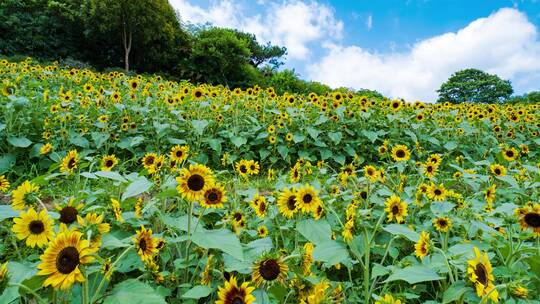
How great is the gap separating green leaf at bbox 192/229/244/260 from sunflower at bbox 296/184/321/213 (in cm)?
42

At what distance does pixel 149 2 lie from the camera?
2178 cm

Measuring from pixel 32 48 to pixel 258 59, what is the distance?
16932 millimetres

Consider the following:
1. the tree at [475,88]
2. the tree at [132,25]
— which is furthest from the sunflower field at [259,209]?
the tree at [475,88]

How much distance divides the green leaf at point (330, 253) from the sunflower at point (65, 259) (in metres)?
0.84

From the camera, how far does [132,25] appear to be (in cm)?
2230

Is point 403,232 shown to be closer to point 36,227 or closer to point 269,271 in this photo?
point 269,271

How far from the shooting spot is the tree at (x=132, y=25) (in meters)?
21.3

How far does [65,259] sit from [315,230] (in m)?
0.98

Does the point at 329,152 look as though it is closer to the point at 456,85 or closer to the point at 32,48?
the point at 32,48

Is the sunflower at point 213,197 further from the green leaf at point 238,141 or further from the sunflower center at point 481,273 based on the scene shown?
the green leaf at point 238,141

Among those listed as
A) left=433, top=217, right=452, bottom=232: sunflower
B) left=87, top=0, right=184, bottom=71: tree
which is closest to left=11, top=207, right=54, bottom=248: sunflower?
left=433, top=217, right=452, bottom=232: sunflower

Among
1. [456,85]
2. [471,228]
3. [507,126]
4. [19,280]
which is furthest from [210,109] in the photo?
[456,85]

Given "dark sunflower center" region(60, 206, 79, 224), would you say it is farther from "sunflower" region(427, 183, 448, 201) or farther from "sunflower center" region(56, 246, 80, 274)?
"sunflower" region(427, 183, 448, 201)

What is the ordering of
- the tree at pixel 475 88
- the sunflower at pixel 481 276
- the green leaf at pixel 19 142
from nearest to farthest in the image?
the sunflower at pixel 481 276
the green leaf at pixel 19 142
the tree at pixel 475 88
